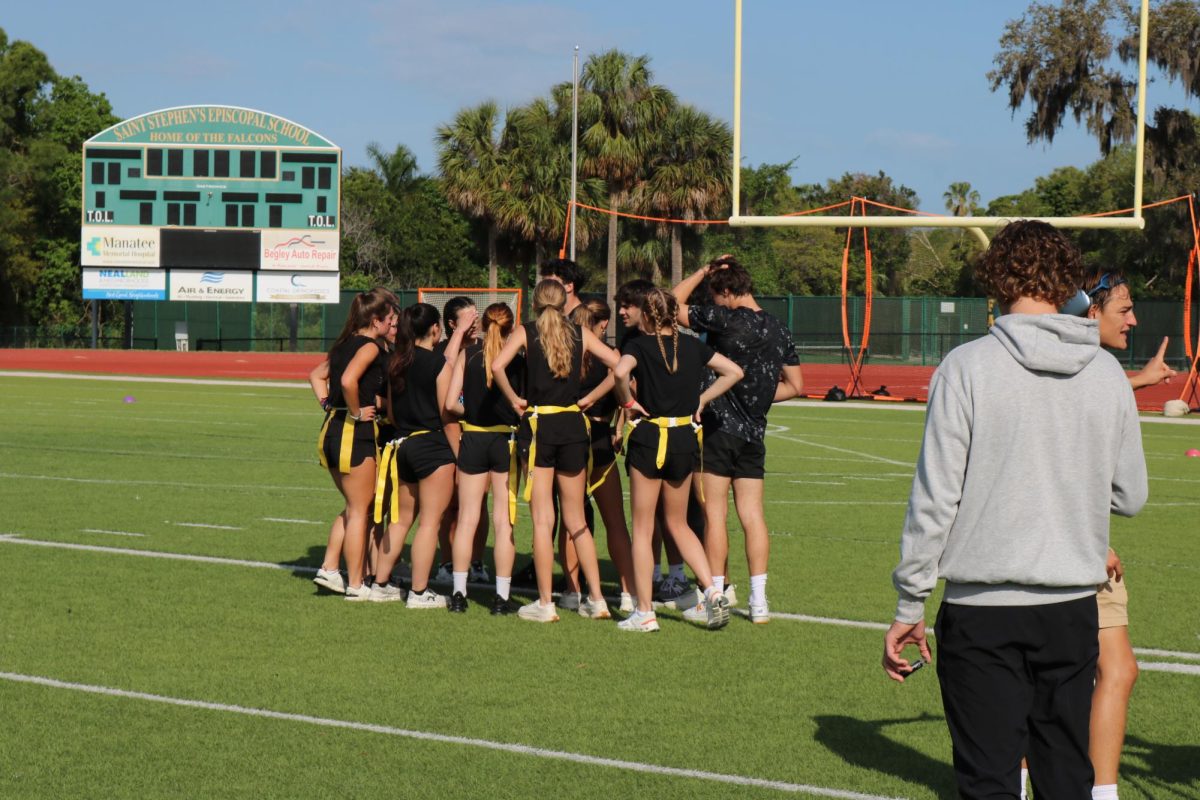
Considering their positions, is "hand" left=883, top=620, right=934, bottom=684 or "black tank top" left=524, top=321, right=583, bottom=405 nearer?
"hand" left=883, top=620, right=934, bottom=684

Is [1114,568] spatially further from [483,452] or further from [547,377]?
[483,452]

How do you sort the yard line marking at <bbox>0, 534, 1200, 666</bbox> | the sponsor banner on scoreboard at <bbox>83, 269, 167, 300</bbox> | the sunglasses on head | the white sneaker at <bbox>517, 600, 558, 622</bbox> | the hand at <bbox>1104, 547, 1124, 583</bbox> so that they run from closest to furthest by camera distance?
the hand at <bbox>1104, 547, 1124, 583</bbox> < the sunglasses on head < the yard line marking at <bbox>0, 534, 1200, 666</bbox> < the white sneaker at <bbox>517, 600, 558, 622</bbox> < the sponsor banner on scoreboard at <bbox>83, 269, 167, 300</bbox>

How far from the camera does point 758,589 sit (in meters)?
8.23

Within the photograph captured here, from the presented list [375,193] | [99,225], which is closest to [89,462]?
[99,225]

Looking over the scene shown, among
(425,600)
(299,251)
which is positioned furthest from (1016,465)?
(299,251)

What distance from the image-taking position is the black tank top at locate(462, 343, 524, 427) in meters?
8.39

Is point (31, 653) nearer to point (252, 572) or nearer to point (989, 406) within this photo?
point (252, 572)

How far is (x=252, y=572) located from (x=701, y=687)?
3971 mm

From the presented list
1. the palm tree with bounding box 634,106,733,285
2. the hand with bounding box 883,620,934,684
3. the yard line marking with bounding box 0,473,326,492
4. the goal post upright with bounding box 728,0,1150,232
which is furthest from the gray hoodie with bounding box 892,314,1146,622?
the palm tree with bounding box 634,106,733,285

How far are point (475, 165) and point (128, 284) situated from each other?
1155cm

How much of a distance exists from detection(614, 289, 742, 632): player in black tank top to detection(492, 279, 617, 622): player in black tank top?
0.79 feet

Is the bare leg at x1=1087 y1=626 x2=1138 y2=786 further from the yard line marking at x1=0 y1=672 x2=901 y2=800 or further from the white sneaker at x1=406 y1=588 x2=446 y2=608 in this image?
the white sneaker at x1=406 y1=588 x2=446 y2=608

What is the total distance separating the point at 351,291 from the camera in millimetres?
56719

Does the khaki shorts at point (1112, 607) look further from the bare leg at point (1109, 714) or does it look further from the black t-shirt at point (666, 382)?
the black t-shirt at point (666, 382)
